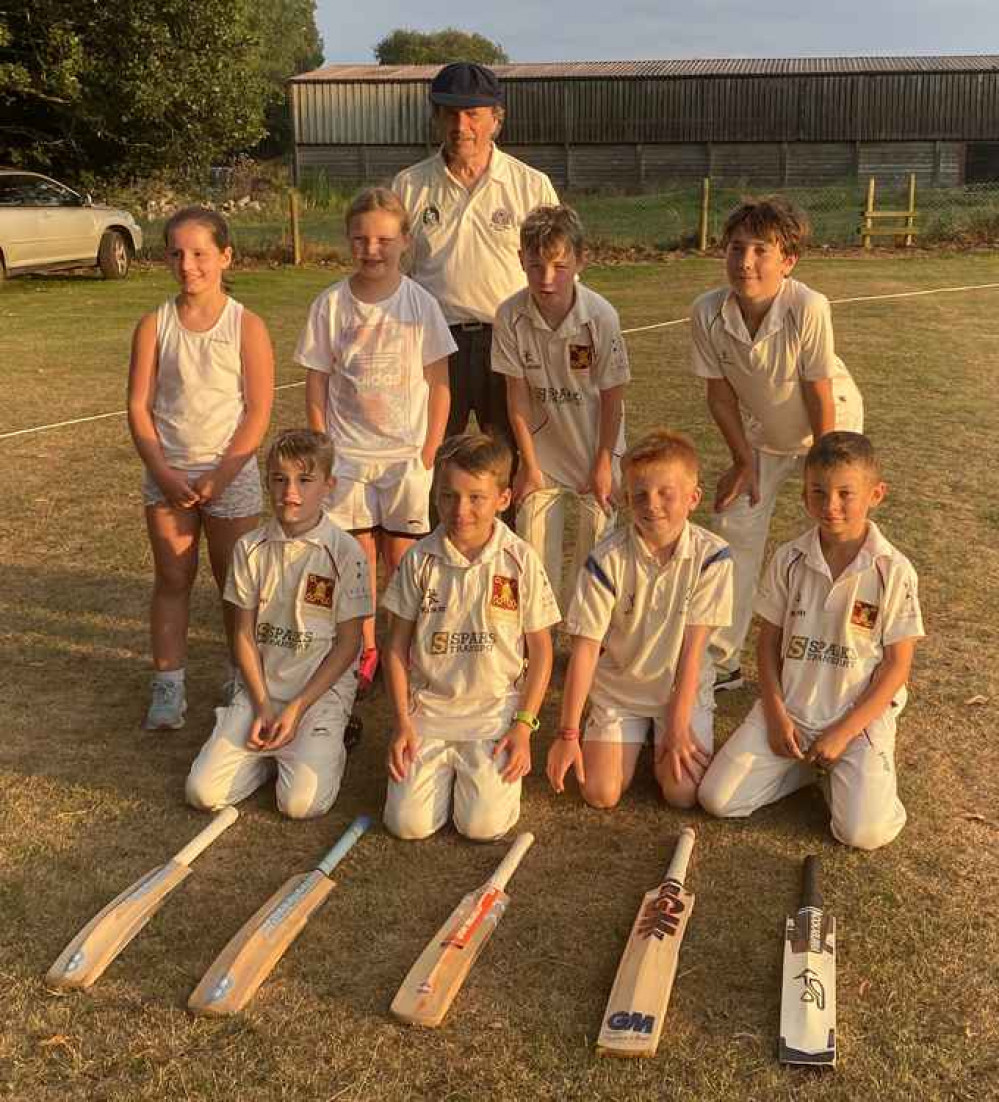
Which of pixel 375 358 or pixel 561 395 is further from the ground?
pixel 375 358

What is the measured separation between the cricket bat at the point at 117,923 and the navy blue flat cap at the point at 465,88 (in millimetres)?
2905

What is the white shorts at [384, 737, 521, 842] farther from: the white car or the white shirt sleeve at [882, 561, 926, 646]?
the white car

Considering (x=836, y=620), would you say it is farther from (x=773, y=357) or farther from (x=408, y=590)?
(x=408, y=590)

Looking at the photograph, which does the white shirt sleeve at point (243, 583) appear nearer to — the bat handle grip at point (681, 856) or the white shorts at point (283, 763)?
the white shorts at point (283, 763)

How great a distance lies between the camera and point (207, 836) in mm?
3744

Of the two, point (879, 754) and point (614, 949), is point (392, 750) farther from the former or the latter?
point (879, 754)

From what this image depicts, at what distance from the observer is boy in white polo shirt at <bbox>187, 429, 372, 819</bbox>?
4.14m

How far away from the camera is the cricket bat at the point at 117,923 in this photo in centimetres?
313

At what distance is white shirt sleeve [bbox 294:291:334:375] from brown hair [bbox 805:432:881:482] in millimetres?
1931

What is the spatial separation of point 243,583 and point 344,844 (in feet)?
3.37

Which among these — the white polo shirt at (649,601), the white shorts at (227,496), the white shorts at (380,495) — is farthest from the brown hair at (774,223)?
the white shorts at (227,496)

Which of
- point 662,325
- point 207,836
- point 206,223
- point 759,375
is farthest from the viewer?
point 662,325

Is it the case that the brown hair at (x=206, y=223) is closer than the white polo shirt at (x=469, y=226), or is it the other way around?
the brown hair at (x=206, y=223)

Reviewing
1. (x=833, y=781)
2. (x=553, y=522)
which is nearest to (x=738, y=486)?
(x=553, y=522)
